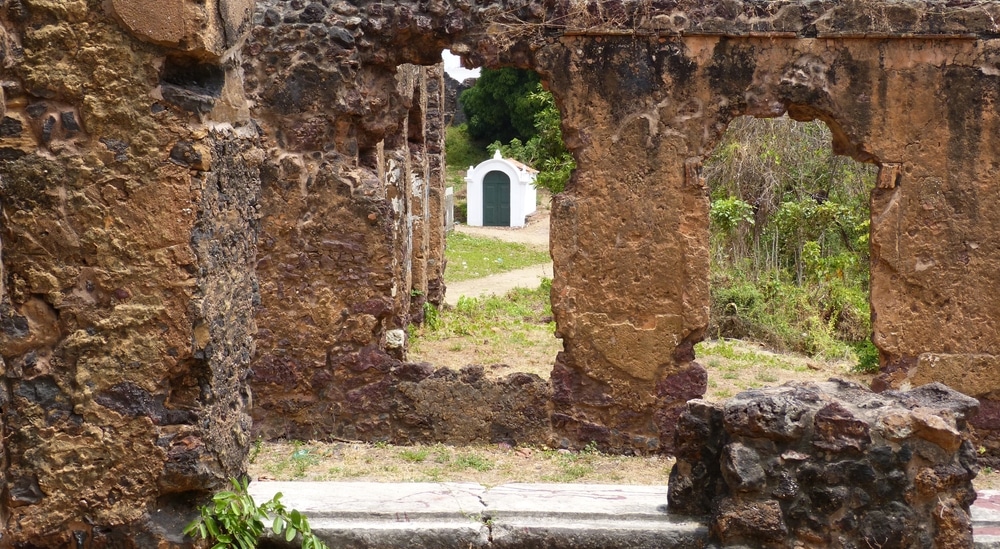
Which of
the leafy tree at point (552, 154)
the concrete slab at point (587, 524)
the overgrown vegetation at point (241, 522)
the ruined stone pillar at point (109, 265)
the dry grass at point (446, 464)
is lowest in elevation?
the dry grass at point (446, 464)

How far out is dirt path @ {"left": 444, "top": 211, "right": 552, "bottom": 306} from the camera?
49.4ft

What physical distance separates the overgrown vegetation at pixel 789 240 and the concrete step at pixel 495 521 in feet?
20.7

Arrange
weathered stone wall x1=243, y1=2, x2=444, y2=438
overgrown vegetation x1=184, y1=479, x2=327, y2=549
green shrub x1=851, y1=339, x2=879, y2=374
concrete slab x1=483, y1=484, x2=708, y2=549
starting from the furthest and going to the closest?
green shrub x1=851, y1=339, x2=879, y2=374 → weathered stone wall x1=243, y1=2, x2=444, y2=438 → concrete slab x1=483, y1=484, x2=708, y2=549 → overgrown vegetation x1=184, y1=479, x2=327, y2=549

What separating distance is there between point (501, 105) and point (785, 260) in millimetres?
18176

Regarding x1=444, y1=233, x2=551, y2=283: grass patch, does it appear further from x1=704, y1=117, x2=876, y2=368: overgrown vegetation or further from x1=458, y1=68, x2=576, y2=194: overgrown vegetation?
x1=704, y1=117, x2=876, y2=368: overgrown vegetation

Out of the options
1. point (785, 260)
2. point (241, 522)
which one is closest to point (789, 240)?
point (785, 260)

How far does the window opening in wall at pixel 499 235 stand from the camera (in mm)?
10547

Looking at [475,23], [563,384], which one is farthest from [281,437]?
[475,23]

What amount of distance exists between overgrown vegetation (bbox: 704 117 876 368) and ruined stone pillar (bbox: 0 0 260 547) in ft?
24.7

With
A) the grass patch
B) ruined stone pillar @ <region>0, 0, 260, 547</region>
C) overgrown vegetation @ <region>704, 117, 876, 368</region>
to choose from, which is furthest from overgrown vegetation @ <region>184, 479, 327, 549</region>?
the grass patch

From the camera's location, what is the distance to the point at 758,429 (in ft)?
12.1

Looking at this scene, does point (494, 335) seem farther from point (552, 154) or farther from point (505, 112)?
point (505, 112)

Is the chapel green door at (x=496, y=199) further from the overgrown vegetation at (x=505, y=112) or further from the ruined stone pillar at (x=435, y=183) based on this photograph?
the ruined stone pillar at (x=435, y=183)

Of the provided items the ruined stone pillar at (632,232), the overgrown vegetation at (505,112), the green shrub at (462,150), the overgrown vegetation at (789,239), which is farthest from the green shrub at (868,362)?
the green shrub at (462,150)
